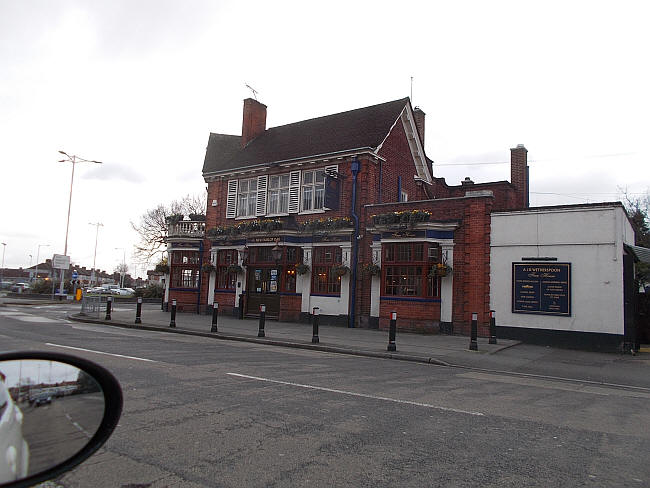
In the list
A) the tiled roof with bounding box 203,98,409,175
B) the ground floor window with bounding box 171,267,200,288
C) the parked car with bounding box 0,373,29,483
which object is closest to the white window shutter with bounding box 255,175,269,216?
the tiled roof with bounding box 203,98,409,175

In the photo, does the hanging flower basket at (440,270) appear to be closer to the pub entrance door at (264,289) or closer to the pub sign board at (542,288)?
the pub sign board at (542,288)

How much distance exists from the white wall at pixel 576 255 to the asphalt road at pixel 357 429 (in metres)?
5.81

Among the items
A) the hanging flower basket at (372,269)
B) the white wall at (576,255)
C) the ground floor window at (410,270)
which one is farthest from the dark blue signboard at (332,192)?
the white wall at (576,255)

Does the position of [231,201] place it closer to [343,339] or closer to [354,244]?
[354,244]

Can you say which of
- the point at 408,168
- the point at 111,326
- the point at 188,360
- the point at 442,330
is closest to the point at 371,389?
the point at 188,360

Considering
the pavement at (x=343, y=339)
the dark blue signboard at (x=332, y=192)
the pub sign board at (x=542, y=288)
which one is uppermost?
the dark blue signboard at (x=332, y=192)

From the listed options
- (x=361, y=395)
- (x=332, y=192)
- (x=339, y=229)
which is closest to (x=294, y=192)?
(x=332, y=192)

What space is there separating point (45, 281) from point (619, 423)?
46768 mm

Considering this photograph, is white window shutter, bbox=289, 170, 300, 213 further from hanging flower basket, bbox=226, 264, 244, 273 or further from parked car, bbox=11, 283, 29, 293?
parked car, bbox=11, 283, 29, 293

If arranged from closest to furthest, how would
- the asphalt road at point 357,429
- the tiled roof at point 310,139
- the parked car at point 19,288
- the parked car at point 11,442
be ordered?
the parked car at point 11,442 → the asphalt road at point 357,429 → the tiled roof at point 310,139 → the parked car at point 19,288

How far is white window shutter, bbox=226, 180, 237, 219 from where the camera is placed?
2470 centimetres

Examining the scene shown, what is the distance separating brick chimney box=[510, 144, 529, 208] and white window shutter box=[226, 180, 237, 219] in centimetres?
1471

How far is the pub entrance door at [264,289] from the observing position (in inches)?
859

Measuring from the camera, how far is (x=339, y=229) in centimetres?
2017
